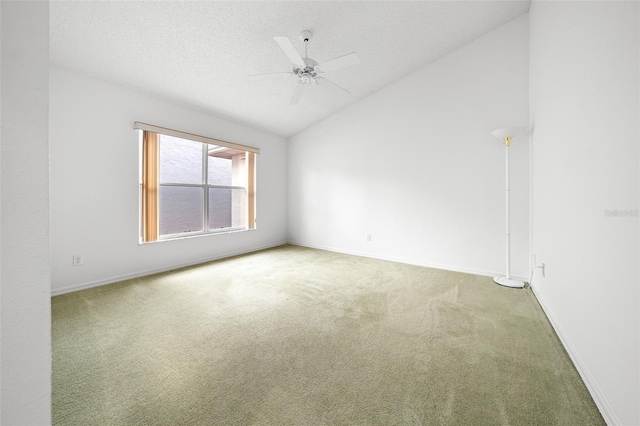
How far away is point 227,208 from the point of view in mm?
4562

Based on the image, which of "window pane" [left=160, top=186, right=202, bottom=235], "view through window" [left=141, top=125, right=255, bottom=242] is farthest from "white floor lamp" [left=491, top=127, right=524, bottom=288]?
"window pane" [left=160, top=186, right=202, bottom=235]

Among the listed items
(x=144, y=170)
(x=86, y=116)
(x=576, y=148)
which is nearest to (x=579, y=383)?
(x=576, y=148)

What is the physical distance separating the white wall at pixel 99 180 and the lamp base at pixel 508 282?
13.6 feet

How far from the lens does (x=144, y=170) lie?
3.29 m

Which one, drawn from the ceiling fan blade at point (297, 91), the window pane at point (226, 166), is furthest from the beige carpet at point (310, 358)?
the ceiling fan blade at point (297, 91)

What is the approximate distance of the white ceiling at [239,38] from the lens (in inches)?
87.8

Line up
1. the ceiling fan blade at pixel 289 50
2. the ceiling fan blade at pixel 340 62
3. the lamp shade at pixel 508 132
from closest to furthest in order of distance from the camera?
the ceiling fan blade at pixel 289 50 → the ceiling fan blade at pixel 340 62 → the lamp shade at pixel 508 132

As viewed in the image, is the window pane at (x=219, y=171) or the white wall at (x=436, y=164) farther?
the window pane at (x=219, y=171)

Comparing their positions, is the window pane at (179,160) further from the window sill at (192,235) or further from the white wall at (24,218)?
the white wall at (24,218)

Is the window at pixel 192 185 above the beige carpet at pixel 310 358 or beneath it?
above

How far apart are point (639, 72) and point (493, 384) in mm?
1626

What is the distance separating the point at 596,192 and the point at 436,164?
239 centimetres

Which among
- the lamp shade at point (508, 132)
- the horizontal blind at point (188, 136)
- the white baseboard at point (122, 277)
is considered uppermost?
the horizontal blind at point (188, 136)

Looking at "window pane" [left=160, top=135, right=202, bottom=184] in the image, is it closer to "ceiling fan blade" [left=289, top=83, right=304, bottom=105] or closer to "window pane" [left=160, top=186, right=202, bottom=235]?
"window pane" [left=160, top=186, right=202, bottom=235]
